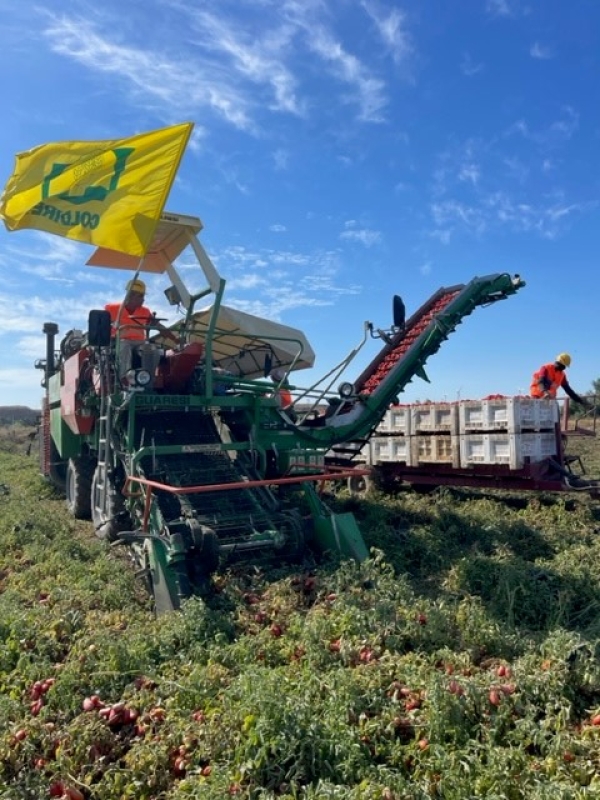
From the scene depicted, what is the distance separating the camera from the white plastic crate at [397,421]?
10.9 metres

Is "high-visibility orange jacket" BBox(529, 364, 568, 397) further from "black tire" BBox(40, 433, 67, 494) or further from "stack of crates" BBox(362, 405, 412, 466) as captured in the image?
"black tire" BBox(40, 433, 67, 494)

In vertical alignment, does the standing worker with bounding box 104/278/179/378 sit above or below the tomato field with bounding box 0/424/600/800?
above

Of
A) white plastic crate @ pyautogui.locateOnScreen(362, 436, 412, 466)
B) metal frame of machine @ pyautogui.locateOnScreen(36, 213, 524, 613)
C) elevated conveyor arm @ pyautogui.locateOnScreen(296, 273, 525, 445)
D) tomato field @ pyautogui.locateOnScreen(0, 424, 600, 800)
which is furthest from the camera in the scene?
white plastic crate @ pyautogui.locateOnScreen(362, 436, 412, 466)

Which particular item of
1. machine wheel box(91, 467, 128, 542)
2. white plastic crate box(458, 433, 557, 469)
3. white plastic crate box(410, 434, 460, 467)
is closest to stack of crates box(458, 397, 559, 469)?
white plastic crate box(458, 433, 557, 469)

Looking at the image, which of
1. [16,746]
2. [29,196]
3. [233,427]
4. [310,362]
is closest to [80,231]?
[29,196]

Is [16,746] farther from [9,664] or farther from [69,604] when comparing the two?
[69,604]

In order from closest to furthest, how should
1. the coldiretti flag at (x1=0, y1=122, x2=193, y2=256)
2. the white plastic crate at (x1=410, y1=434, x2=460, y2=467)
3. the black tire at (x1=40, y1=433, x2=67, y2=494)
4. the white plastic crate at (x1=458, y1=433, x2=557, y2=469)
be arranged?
the coldiretti flag at (x1=0, y1=122, x2=193, y2=256) < the white plastic crate at (x1=458, y1=433, x2=557, y2=469) < the white plastic crate at (x1=410, y1=434, x2=460, y2=467) < the black tire at (x1=40, y1=433, x2=67, y2=494)

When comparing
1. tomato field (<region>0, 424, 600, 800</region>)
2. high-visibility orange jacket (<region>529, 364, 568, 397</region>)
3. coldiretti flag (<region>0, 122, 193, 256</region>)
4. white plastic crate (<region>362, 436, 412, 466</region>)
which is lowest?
tomato field (<region>0, 424, 600, 800</region>)

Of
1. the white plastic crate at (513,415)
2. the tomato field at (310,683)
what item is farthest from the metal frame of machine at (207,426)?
the white plastic crate at (513,415)

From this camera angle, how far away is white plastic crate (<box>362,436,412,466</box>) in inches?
424

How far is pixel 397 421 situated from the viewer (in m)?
11.1

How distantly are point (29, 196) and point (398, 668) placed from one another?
659 cm

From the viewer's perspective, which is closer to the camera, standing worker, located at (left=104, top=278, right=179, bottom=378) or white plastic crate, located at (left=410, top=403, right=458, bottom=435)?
standing worker, located at (left=104, top=278, right=179, bottom=378)

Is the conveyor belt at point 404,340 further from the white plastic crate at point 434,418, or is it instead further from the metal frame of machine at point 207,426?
the white plastic crate at point 434,418
